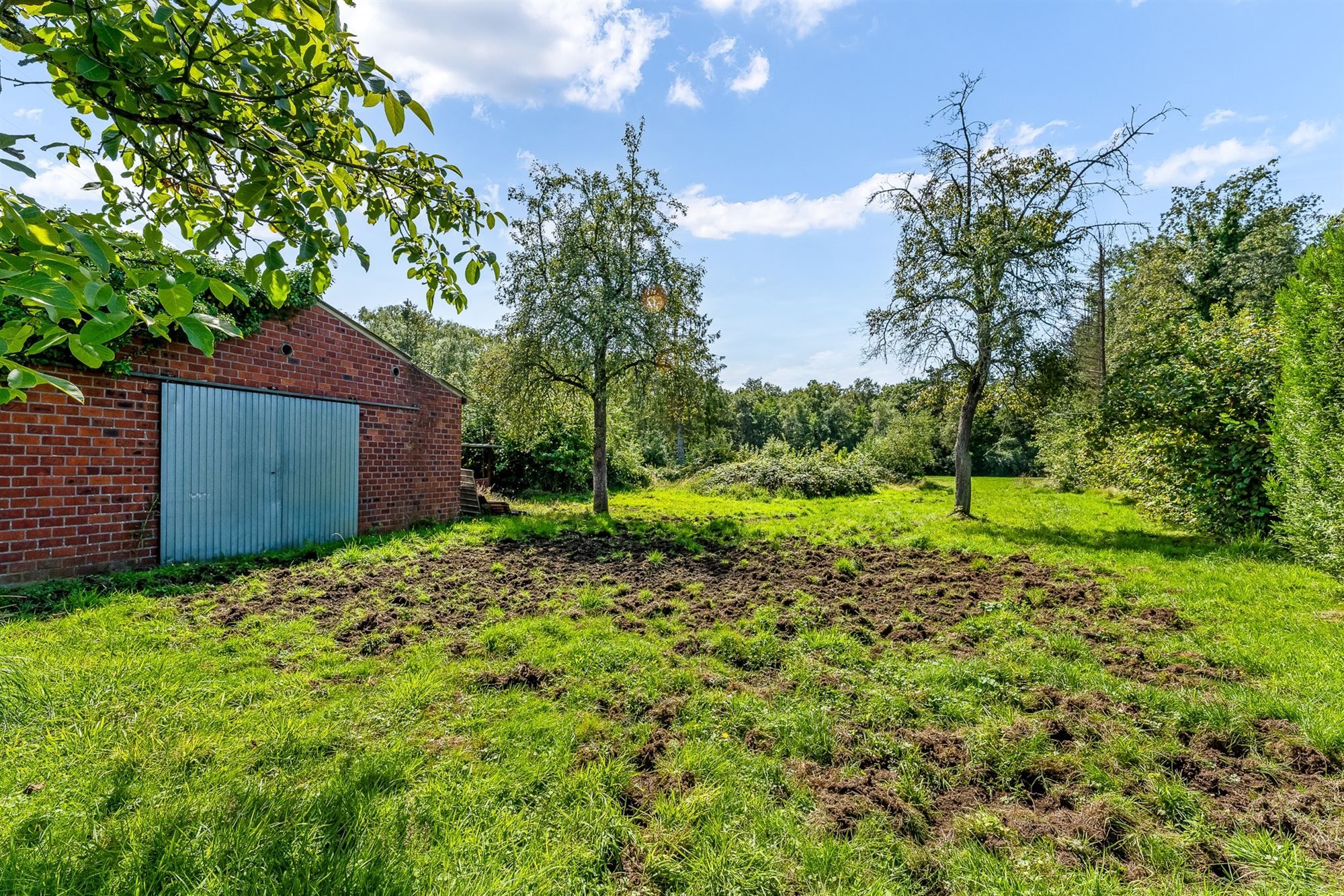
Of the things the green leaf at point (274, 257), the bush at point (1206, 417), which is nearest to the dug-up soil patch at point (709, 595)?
the green leaf at point (274, 257)

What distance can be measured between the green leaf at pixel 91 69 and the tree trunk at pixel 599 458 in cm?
1079

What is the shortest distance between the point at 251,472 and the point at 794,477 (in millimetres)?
14496

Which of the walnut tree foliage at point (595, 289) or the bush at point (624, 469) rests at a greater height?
the walnut tree foliage at point (595, 289)

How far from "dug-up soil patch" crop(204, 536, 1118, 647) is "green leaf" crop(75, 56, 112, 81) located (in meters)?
3.91

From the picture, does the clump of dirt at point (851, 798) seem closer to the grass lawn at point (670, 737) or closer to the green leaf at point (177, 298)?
the grass lawn at point (670, 737)

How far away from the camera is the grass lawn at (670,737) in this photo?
6.68 ft

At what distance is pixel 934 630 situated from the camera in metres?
4.61

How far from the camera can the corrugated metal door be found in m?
6.57

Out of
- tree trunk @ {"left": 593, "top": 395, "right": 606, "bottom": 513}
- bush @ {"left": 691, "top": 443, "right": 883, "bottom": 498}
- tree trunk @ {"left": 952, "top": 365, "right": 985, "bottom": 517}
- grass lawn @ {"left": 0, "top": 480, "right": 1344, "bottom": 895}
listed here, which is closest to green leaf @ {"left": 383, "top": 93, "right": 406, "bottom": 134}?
grass lawn @ {"left": 0, "top": 480, "right": 1344, "bottom": 895}

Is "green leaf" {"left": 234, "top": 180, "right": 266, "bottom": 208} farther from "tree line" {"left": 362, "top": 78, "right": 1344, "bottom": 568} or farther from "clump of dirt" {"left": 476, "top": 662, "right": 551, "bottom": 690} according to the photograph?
"tree line" {"left": 362, "top": 78, "right": 1344, "bottom": 568}

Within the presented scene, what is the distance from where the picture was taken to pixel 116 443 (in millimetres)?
6098

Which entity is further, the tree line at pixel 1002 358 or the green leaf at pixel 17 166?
the tree line at pixel 1002 358

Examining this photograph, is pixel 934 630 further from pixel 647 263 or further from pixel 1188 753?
pixel 647 263

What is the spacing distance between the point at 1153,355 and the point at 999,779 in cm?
1024
